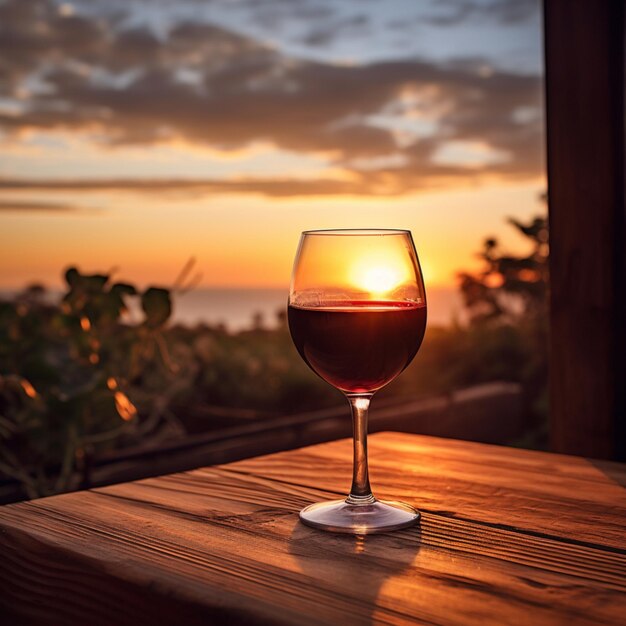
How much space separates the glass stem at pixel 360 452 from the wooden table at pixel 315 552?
74 mm

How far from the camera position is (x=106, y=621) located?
0.81 m

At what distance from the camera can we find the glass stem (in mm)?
951

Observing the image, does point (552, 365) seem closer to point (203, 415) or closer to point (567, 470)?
point (567, 470)

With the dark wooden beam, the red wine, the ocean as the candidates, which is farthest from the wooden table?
the ocean

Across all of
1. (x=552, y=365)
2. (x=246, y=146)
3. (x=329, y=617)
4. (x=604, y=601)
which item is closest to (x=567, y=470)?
(x=604, y=601)

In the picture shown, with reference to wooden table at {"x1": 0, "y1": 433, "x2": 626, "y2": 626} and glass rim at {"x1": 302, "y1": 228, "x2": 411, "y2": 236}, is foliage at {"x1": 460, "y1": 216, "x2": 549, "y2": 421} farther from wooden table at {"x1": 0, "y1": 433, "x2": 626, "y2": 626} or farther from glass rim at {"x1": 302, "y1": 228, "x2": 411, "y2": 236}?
glass rim at {"x1": 302, "y1": 228, "x2": 411, "y2": 236}

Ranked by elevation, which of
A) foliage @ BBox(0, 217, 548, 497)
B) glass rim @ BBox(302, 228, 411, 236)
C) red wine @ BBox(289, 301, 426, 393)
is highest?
glass rim @ BBox(302, 228, 411, 236)

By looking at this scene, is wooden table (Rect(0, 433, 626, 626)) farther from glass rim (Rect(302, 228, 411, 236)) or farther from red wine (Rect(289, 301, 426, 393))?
glass rim (Rect(302, 228, 411, 236))

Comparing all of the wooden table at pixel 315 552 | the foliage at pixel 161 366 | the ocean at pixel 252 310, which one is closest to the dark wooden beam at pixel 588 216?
the wooden table at pixel 315 552

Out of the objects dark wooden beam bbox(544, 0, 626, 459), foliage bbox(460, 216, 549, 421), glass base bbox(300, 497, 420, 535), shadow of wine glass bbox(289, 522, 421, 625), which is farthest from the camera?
foliage bbox(460, 216, 549, 421)

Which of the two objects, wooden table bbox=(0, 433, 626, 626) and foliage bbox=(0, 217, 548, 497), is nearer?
wooden table bbox=(0, 433, 626, 626)

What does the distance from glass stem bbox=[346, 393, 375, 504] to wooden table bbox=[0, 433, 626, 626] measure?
0.07 m

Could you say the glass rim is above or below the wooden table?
above

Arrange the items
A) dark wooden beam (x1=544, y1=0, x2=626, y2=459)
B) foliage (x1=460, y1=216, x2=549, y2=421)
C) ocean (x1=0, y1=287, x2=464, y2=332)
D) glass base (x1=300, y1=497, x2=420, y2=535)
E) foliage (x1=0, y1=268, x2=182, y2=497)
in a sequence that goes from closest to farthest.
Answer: glass base (x1=300, y1=497, x2=420, y2=535)
dark wooden beam (x1=544, y1=0, x2=626, y2=459)
foliage (x1=0, y1=268, x2=182, y2=497)
foliage (x1=460, y1=216, x2=549, y2=421)
ocean (x1=0, y1=287, x2=464, y2=332)
